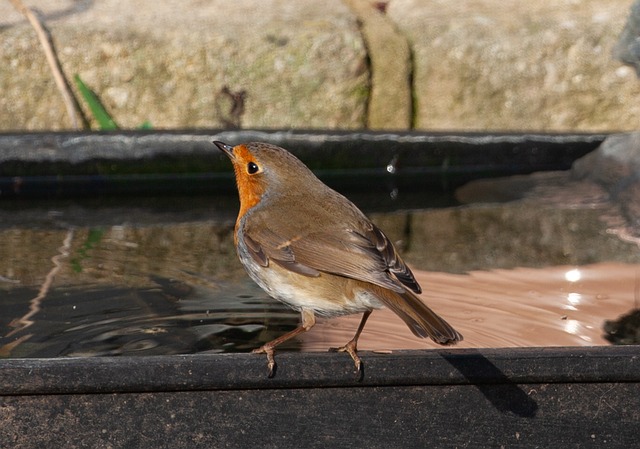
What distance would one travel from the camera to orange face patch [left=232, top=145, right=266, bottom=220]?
281 cm

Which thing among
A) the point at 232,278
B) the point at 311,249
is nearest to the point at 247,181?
the point at 311,249

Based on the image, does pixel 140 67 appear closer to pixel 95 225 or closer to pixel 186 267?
pixel 95 225

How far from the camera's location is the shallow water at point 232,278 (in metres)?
2.81

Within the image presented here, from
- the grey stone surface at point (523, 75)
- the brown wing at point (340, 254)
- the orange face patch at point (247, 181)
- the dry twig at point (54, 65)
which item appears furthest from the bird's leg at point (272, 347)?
the grey stone surface at point (523, 75)

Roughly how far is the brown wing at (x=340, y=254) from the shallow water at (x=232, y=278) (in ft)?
1.04

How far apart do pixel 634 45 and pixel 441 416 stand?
7.12ft

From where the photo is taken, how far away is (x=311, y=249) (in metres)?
2.52

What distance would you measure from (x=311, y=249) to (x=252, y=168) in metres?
0.39

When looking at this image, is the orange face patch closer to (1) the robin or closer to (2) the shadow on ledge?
(1) the robin

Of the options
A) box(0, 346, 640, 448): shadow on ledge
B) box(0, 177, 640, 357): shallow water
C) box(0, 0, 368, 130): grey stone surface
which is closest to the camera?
box(0, 346, 640, 448): shadow on ledge

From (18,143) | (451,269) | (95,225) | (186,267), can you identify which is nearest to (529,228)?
(451,269)

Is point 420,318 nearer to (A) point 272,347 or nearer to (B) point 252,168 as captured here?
(A) point 272,347

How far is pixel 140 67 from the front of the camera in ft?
17.0

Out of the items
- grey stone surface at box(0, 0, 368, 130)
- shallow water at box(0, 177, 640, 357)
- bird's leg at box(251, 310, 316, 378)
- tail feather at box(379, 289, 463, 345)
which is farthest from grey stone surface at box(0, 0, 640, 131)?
tail feather at box(379, 289, 463, 345)
